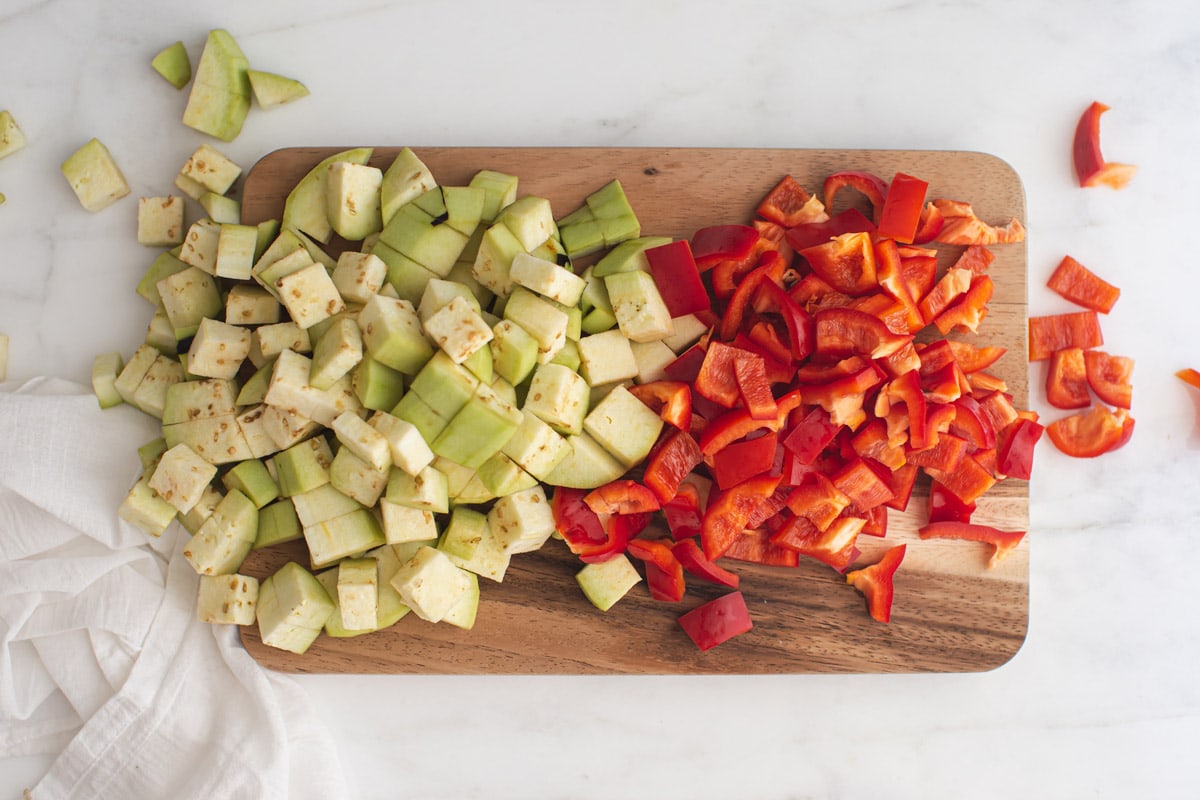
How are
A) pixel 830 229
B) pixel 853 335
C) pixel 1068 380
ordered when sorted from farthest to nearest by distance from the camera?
pixel 1068 380, pixel 830 229, pixel 853 335

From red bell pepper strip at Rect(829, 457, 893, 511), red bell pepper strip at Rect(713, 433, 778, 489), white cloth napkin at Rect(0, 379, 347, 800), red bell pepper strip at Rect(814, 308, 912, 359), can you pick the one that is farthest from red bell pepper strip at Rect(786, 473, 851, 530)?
white cloth napkin at Rect(0, 379, 347, 800)

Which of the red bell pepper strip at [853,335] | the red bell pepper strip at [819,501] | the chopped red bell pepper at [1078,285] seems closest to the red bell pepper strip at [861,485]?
the red bell pepper strip at [819,501]

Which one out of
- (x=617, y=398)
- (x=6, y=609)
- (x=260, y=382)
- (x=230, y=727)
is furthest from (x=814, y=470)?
(x=6, y=609)

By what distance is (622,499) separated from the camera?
6.72 feet

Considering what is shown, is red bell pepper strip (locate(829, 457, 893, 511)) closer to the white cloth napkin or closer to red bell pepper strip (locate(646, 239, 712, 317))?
red bell pepper strip (locate(646, 239, 712, 317))

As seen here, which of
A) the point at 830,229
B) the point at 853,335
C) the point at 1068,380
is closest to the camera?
the point at 853,335

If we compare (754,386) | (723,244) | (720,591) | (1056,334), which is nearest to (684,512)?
(720,591)

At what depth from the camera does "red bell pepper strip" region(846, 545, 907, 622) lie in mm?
2150

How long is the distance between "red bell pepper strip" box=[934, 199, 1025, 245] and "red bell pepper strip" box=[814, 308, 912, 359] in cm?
34

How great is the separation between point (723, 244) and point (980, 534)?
40.5 inches

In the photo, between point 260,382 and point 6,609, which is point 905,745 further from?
point 6,609

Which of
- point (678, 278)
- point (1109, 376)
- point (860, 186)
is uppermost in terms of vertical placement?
point (860, 186)

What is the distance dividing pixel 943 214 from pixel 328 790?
2.27m

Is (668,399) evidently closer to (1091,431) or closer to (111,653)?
(1091,431)
